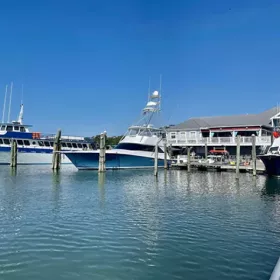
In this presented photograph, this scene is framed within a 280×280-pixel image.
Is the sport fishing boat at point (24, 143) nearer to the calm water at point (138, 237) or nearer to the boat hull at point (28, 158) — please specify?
the boat hull at point (28, 158)

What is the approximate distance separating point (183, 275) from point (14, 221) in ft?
26.8

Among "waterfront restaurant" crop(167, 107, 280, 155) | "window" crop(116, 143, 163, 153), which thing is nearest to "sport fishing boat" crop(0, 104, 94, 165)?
"window" crop(116, 143, 163, 153)

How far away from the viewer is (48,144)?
61375 mm

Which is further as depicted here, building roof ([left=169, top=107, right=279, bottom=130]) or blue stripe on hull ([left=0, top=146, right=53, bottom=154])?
blue stripe on hull ([left=0, top=146, right=53, bottom=154])

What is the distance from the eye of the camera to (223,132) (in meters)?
54.0

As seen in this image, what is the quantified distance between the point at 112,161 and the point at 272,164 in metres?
21.0

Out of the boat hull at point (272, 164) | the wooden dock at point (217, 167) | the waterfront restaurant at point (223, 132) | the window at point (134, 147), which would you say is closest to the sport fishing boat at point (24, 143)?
the window at point (134, 147)

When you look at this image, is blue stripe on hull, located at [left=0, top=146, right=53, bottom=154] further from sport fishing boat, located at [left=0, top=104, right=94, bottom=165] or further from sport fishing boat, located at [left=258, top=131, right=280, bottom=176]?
sport fishing boat, located at [left=258, top=131, right=280, bottom=176]

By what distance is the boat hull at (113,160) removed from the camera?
4462 centimetres

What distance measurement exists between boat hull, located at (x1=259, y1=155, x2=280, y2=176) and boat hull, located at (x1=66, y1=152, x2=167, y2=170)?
58.3 feet

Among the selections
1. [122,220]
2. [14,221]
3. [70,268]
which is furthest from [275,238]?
[14,221]

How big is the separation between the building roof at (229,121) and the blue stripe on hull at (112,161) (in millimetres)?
11408

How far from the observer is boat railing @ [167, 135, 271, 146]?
47.1m

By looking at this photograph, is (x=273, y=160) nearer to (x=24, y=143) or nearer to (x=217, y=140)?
(x=217, y=140)
